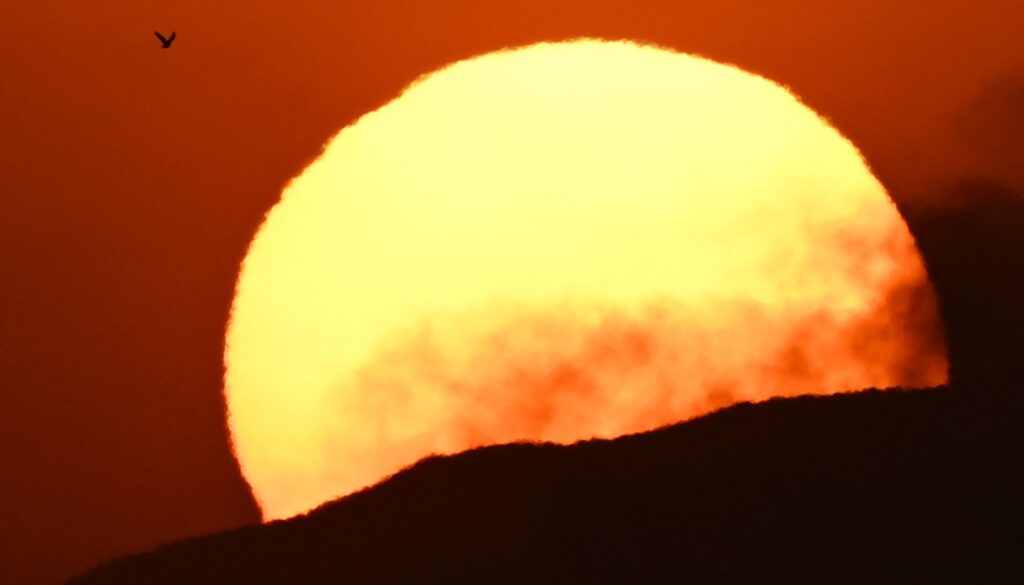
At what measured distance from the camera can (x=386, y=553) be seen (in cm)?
250

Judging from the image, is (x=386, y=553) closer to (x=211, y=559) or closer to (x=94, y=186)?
(x=211, y=559)

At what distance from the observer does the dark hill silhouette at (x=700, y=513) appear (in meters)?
2.37

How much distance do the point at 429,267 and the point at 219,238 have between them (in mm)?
426

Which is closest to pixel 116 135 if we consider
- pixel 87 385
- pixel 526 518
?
pixel 87 385

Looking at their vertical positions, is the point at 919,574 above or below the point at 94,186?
below

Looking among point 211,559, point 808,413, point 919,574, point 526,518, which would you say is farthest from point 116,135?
point 919,574

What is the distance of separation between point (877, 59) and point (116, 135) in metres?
1.56

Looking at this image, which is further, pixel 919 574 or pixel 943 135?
pixel 943 135

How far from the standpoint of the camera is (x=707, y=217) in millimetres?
2611

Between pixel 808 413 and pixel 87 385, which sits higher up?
pixel 87 385

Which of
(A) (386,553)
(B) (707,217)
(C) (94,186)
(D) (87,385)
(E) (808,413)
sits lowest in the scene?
(A) (386,553)

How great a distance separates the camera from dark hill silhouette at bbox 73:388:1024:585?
2.37m

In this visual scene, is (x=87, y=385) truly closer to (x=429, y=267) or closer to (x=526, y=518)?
(x=429, y=267)

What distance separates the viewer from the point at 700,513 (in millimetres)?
2502
